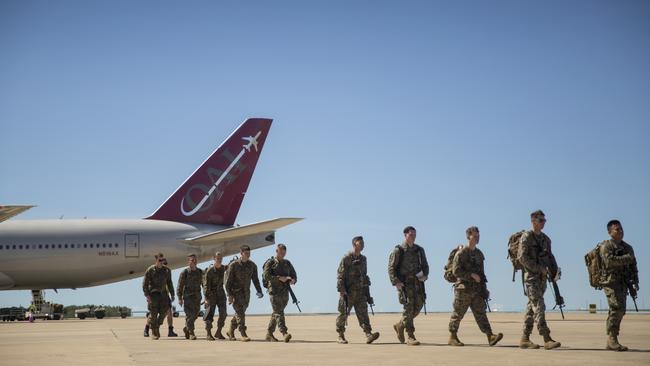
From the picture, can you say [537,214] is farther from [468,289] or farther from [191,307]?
[191,307]

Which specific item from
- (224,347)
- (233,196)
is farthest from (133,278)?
(224,347)

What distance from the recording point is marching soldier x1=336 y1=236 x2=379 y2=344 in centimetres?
1473

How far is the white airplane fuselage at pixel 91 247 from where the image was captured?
34812mm

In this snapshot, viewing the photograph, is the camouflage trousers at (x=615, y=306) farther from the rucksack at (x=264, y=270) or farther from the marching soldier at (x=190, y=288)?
the marching soldier at (x=190, y=288)

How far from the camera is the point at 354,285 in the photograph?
582 inches

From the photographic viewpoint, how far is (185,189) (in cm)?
3691

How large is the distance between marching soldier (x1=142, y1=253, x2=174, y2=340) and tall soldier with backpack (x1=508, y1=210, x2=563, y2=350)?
9.31 meters

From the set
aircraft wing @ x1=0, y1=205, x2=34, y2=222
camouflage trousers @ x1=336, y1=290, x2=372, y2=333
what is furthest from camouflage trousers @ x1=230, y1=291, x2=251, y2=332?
aircraft wing @ x1=0, y1=205, x2=34, y2=222

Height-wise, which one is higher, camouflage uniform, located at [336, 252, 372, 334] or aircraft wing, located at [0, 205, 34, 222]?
aircraft wing, located at [0, 205, 34, 222]

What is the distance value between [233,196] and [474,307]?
24856mm

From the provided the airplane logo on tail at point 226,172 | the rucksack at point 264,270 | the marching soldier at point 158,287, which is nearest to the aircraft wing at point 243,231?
the airplane logo on tail at point 226,172

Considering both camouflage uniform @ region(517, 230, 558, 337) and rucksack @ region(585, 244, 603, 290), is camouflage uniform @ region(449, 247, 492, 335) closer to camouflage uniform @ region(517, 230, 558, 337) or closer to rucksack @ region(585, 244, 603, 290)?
camouflage uniform @ region(517, 230, 558, 337)

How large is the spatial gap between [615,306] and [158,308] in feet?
35.3

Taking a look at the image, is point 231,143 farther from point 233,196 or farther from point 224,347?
→ point 224,347
